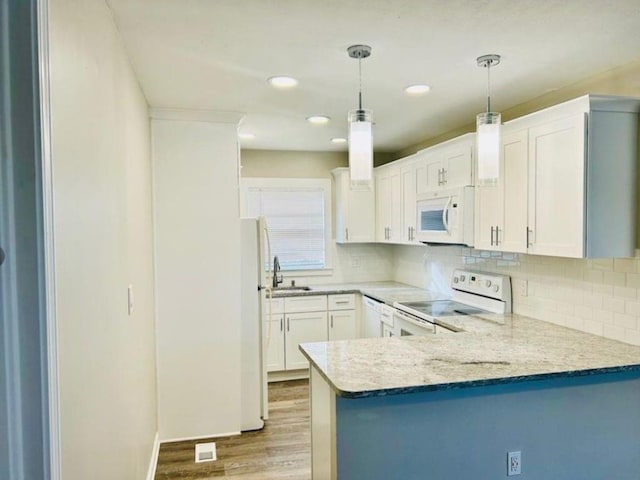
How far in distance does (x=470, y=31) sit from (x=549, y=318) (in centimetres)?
197

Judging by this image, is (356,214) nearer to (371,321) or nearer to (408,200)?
(408,200)

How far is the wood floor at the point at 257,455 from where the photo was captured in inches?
117

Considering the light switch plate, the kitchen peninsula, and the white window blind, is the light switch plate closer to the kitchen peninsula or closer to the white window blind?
the kitchen peninsula

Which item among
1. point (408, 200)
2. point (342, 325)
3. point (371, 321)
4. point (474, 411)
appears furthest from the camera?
point (342, 325)

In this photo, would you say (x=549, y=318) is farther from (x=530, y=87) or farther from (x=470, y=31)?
(x=470, y=31)

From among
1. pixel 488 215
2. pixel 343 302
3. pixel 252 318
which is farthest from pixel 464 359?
pixel 343 302

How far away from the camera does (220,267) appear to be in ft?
11.5

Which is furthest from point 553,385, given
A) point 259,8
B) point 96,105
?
point 96,105

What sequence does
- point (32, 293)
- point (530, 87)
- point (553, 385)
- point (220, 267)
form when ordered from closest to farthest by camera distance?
point (32, 293)
point (553, 385)
point (530, 87)
point (220, 267)

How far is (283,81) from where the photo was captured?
2766mm

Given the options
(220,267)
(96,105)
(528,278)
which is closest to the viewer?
(96,105)

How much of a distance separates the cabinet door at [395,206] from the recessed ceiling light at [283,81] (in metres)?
2.00

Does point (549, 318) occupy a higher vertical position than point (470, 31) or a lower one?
lower

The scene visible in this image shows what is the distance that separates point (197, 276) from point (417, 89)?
205 centimetres
